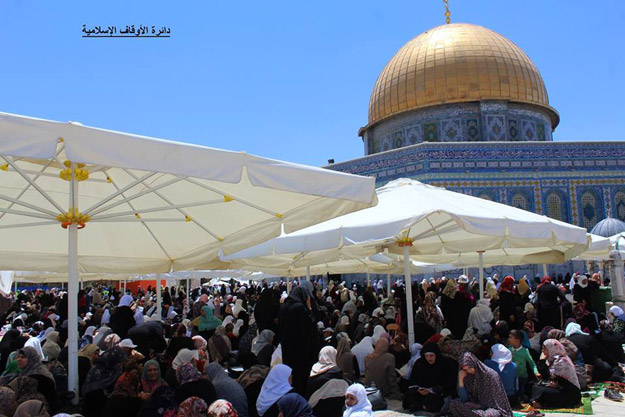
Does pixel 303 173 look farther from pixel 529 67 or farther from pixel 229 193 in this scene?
pixel 529 67

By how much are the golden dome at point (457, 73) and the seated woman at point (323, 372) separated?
78.1 ft

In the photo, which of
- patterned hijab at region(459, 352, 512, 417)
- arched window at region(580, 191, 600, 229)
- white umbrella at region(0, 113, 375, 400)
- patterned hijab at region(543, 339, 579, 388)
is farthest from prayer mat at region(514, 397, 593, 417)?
arched window at region(580, 191, 600, 229)

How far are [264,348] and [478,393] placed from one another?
8.33 feet

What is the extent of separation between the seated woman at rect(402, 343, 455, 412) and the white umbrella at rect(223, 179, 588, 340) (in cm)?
118

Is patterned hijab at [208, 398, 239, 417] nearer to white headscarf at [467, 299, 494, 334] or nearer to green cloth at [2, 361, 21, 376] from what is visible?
green cloth at [2, 361, 21, 376]

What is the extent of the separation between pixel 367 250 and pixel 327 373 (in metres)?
3.12

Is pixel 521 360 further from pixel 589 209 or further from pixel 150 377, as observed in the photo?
pixel 589 209

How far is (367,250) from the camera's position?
8.20 m

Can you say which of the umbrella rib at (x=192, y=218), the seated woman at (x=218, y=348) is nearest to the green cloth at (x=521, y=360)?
the umbrella rib at (x=192, y=218)

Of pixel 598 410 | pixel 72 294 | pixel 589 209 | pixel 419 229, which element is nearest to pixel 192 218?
pixel 72 294

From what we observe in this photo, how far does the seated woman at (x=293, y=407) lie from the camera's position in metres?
4.34

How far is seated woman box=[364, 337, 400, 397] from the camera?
615cm

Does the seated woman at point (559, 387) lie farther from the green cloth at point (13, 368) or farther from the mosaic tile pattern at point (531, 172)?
the mosaic tile pattern at point (531, 172)

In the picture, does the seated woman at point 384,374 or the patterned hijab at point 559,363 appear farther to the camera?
the seated woman at point 384,374
